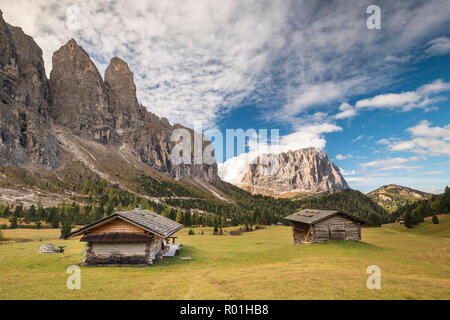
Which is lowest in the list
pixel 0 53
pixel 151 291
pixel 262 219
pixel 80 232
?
pixel 262 219

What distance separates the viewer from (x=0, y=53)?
499 feet

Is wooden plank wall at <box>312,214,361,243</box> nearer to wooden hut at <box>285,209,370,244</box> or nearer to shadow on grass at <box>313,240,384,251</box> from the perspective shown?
wooden hut at <box>285,209,370,244</box>

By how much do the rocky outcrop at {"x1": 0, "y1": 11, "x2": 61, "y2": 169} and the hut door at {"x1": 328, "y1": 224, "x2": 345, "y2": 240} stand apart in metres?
169

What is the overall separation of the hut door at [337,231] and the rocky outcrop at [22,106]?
169075 mm

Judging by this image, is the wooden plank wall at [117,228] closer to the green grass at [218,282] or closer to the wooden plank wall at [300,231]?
the green grass at [218,282]

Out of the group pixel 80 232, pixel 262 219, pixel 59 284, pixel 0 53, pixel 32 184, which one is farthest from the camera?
pixel 0 53

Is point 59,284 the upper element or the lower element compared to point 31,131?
lower

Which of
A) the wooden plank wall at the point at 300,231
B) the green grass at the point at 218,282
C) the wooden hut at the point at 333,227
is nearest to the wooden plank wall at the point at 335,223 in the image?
the wooden hut at the point at 333,227

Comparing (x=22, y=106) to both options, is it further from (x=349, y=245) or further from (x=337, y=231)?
(x=349, y=245)

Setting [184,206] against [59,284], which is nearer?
[59,284]

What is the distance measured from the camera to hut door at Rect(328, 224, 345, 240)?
28422mm
